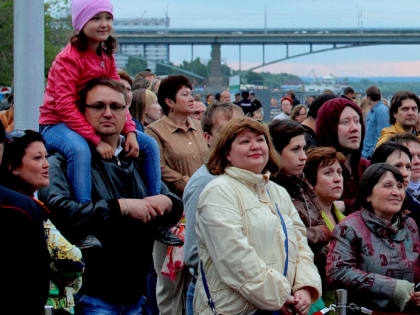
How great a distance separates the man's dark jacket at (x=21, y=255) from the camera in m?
3.30

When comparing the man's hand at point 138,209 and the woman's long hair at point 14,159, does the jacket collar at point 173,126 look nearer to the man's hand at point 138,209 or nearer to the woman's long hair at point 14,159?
the man's hand at point 138,209

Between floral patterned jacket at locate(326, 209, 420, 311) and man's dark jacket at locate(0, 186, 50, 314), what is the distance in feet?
7.59

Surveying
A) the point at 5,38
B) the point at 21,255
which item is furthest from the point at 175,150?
the point at 5,38

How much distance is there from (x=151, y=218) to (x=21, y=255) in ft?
4.05

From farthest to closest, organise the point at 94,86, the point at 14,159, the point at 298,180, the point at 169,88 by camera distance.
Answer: the point at 169,88, the point at 298,180, the point at 94,86, the point at 14,159

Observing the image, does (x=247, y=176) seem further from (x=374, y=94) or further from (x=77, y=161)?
Result: (x=374, y=94)

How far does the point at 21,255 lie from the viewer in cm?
334

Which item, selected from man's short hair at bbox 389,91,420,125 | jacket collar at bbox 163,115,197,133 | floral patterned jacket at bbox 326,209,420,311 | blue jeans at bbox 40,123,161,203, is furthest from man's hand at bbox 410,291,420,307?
Result: man's short hair at bbox 389,91,420,125

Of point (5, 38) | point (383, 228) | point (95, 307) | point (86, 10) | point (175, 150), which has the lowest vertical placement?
point (95, 307)

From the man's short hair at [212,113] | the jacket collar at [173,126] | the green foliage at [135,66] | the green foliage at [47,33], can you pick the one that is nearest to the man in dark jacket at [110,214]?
the man's short hair at [212,113]

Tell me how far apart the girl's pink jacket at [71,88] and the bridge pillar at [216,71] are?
81264 mm

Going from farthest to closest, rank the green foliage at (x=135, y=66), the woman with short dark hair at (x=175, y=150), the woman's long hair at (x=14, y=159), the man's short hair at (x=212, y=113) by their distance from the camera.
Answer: the green foliage at (x=135, y=66) → the man's short hair at (x=212, y=113) → the woman with short dark hair at (x=175, y=150) → the woman's long hair at (x=14, y=159)

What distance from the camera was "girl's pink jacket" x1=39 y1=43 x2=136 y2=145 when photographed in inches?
175

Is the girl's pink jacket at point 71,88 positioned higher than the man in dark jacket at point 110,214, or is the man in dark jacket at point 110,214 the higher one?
the girl's pink jacket at point 71,88
